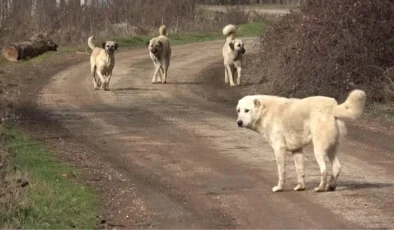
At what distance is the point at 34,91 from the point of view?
24.7m

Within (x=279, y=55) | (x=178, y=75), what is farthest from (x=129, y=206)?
(x=178, y=75)

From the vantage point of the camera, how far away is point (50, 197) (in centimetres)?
1131

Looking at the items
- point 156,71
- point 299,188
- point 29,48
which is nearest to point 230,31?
point 156,71

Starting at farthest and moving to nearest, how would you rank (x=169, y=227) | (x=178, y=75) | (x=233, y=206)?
(x=178, y=75) < (x=233, y=206) < (x=169, y=227)

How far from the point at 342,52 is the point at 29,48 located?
14449 millimetres

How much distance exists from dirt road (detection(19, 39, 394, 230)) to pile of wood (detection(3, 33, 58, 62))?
7.30m

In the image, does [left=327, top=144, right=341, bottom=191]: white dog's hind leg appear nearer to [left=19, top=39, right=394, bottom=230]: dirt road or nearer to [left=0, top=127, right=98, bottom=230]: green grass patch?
[left=19, top=39, right=394, bottom=230]: dirt road

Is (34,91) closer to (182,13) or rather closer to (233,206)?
(233,206)

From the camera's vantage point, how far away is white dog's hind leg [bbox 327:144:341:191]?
1162 centimetres

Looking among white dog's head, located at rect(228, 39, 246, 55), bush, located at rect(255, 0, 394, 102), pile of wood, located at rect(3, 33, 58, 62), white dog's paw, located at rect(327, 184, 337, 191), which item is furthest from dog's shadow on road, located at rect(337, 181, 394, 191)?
pile of wood, located at rect(3, 33, 58, 62)

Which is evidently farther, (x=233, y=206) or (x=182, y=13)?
(x=182, y=13)

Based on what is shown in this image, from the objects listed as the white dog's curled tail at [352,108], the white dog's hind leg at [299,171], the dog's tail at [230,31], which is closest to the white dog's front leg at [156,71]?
the dog's tail at [230,31]

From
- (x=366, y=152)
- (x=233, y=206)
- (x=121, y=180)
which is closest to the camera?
(x=233, y=206)

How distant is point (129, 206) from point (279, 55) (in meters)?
13.7
